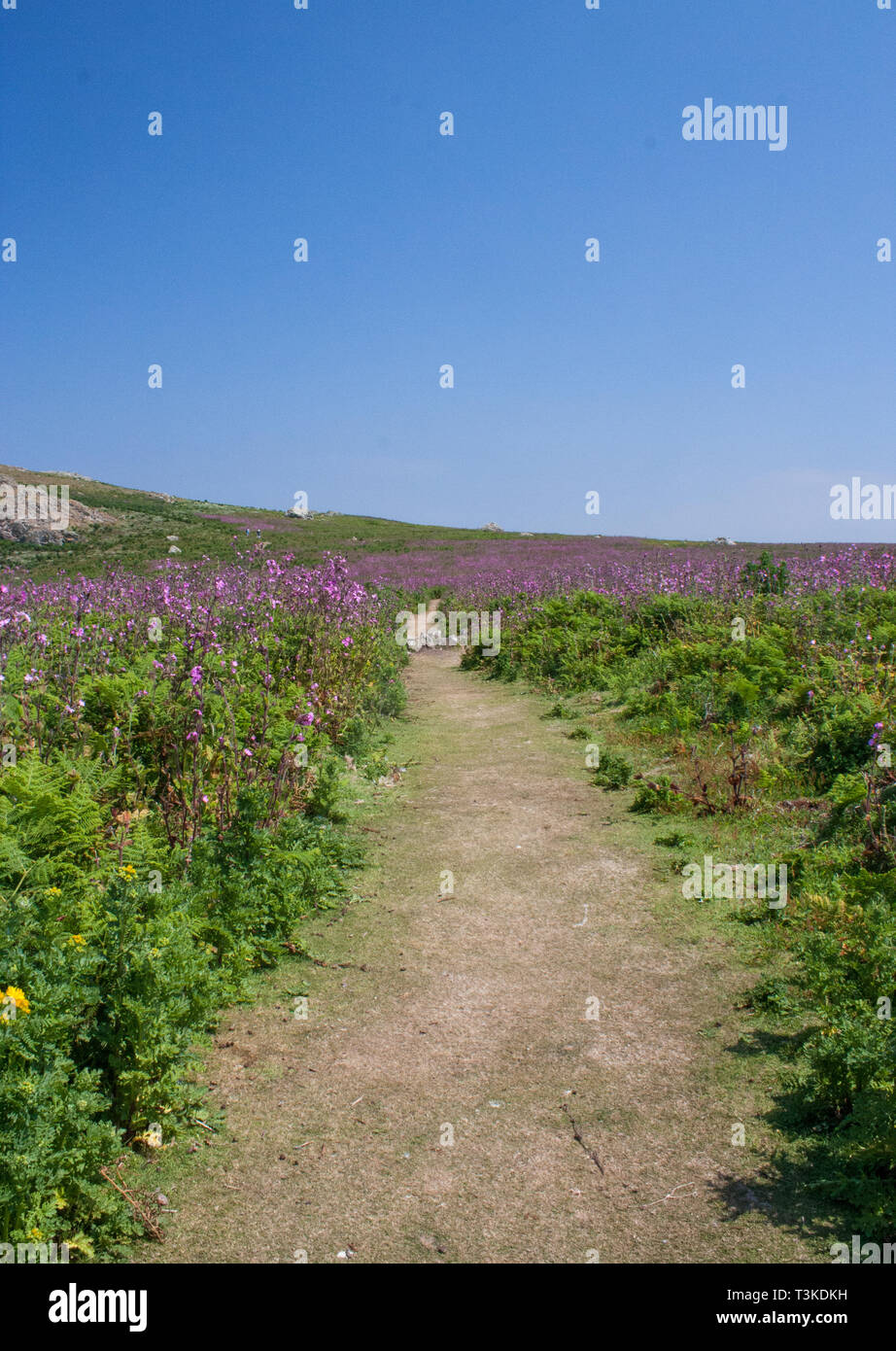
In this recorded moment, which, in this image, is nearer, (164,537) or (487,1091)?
(487,1091)

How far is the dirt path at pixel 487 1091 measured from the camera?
307 cm

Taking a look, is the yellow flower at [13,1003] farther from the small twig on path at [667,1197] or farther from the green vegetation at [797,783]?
the green vegetation at [797,783]

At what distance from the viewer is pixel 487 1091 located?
12.9 ft

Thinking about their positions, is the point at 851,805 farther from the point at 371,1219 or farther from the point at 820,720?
the point at 371,1219

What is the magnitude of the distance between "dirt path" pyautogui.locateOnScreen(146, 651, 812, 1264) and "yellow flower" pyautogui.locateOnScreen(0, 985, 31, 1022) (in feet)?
3.11

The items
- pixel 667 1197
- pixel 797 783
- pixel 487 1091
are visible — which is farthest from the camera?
pixel 797 783

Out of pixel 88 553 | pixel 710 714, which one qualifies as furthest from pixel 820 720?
pixel 88 553

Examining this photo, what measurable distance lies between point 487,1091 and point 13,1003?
207 centimetres

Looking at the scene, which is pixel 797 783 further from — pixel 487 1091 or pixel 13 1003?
pixel 13 1003

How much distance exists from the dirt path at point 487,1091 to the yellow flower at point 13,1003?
37.3 inches

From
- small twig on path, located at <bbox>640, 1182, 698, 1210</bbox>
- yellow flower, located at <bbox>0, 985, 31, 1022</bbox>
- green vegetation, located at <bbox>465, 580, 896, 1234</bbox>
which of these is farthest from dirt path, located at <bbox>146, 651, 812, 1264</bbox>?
yellow flower, located at <bbox>0, 985, 31, 1022</bbox>

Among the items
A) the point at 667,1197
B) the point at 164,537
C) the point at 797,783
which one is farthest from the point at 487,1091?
the point at 164,537

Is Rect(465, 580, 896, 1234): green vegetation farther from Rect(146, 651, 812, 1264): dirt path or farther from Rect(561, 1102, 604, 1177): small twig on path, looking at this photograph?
Rect(561, 1102, 604, 1177): small twig on path
